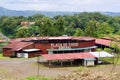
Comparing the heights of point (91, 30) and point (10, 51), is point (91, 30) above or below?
above

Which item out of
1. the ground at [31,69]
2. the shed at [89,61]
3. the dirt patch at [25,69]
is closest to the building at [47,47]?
the ground at [31,69]

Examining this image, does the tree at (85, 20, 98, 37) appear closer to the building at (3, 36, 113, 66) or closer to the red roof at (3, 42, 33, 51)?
the building at (3, 36, 113, 66)

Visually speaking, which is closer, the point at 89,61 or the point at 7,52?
the point at 89,61

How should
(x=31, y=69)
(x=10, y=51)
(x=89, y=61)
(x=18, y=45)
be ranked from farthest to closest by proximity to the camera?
1. (x=18, y=45)
2. (x=10, y=51)
3. (x=89, y=61)
4. (x=31, y=69)

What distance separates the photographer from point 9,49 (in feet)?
140

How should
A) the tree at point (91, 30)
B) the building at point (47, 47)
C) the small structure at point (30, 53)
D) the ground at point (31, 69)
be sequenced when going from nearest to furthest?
the ground at point (31, 69) → the small structure at point (30, 53) → the building at point (47, 47) → the tree at point (91, 30)

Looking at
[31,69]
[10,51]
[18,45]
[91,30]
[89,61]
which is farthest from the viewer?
[91,30]

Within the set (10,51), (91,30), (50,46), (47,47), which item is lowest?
(10,51)

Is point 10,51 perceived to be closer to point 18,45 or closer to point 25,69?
point 18,45

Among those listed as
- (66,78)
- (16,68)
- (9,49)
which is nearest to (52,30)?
(9,49)

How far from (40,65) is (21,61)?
11.9 feet

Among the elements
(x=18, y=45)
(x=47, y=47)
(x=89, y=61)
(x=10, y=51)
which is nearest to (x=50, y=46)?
(x=47, y=47)

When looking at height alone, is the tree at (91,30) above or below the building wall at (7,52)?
above

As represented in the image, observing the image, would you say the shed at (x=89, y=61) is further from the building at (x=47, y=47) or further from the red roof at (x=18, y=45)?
the red roof at (x=18, y=45)
